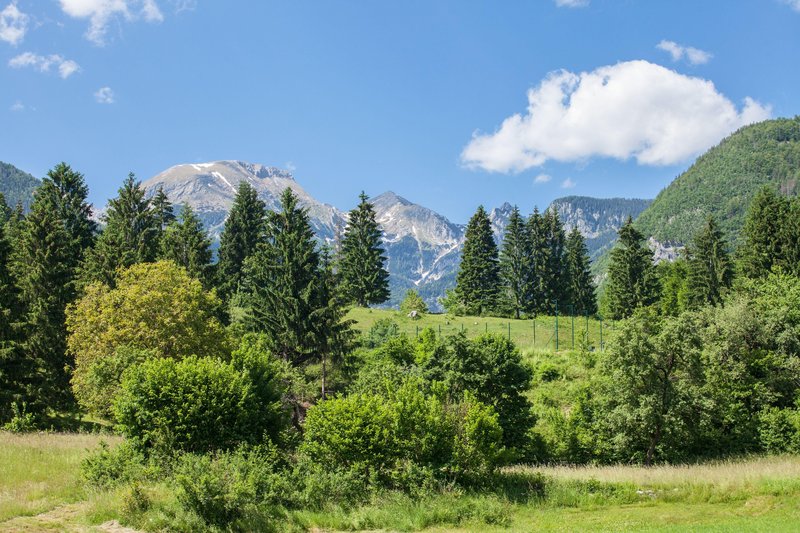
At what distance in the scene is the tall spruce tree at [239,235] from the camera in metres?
67.7

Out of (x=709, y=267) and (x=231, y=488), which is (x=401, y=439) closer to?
(x=231, y=488)

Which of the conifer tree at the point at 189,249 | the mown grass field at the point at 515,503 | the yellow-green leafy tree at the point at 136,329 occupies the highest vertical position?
the conifer tree at the point at 189,249

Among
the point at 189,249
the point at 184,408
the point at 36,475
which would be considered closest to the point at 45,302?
the point at 189,249

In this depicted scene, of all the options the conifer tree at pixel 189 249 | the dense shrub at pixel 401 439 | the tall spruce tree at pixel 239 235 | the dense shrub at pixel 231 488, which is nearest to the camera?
the dense shrub at pixel 231 488

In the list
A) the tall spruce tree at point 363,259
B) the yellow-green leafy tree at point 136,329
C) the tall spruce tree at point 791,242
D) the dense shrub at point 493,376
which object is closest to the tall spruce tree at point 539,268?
the tall spruce tree at point 363,259

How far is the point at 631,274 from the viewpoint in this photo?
7038cm

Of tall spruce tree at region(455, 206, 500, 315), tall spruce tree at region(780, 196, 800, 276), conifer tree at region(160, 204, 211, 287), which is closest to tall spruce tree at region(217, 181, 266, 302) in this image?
conifer tree at region(160, 204, 211, 287)

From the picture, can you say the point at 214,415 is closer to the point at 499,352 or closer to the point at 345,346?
the point at 499,352

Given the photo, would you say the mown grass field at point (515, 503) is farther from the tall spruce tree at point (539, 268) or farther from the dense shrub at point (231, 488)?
the tall spruce tree at point (539, 268)

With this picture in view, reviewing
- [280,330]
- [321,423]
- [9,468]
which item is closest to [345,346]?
[280,330]

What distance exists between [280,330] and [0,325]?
58.7 feet

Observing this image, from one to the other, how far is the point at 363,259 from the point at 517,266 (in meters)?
20.7

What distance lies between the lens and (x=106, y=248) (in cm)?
4469

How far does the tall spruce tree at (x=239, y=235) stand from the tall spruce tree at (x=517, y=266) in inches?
1266
